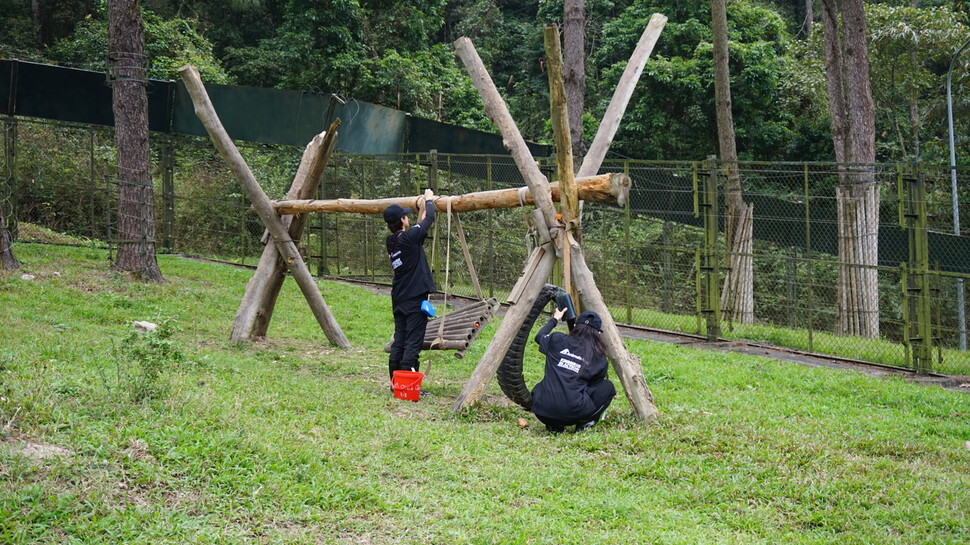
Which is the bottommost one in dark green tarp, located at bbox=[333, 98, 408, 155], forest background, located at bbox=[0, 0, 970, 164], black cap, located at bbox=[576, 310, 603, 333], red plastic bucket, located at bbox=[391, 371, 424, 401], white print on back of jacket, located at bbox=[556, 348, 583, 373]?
red plastic bucket, located at bbox=[391, 371, 424, 401]

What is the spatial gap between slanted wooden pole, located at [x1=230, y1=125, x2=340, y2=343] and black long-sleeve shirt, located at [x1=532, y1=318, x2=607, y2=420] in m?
4.65

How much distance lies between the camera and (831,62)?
1703 cm

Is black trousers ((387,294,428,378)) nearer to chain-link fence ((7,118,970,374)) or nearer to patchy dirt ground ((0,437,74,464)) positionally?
chain-link fence ((7,118,970,374))

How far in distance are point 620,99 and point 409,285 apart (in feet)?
8.59

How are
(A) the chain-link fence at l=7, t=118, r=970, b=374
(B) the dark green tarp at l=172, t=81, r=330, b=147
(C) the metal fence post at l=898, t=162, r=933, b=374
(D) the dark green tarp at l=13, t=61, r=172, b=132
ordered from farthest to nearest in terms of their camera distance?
(B) the dark green tarp at l=172, t=81, r=330, b=147
(D) the dark green tarp at l=13, t=61, r=172, b=132
(A) the chain-link fence at l=7, t=118, r=970, b=374
(C) the metal fence post at l=898, t=162, r=933, b=374

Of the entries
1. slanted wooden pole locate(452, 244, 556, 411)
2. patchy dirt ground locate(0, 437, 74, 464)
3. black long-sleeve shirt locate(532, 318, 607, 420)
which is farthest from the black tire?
patchy dirt ground locate(0, 437, 74, 464)

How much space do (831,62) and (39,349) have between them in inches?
579

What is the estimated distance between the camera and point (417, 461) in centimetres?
602

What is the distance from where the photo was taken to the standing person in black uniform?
8500mm

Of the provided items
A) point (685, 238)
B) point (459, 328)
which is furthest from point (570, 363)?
point (685, 238)

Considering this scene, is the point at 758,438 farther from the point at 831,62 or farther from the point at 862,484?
the point at 831,62

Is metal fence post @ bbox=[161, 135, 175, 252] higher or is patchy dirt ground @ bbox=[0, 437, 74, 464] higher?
metal fence post @ bbox=[161, 135, 175, 252]

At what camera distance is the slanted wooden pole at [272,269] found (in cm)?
1052

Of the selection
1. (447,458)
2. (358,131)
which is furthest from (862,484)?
(358,131)
